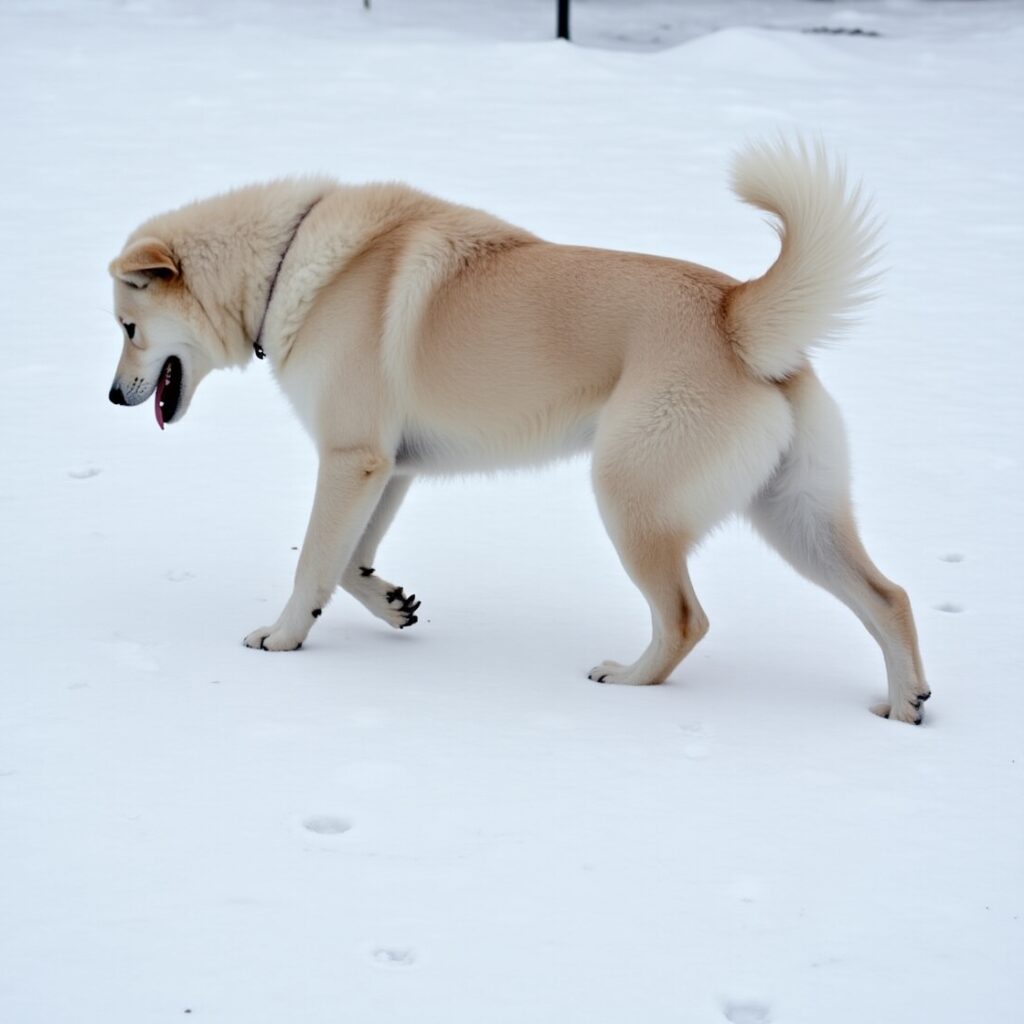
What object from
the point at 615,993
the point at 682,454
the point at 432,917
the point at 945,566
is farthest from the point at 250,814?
the point at 945,566

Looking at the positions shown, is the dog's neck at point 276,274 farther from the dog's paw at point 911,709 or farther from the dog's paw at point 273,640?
the dog's paw at point 911,709

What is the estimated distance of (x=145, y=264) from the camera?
11.4 ft

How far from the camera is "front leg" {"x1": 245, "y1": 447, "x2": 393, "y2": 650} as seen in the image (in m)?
3.43

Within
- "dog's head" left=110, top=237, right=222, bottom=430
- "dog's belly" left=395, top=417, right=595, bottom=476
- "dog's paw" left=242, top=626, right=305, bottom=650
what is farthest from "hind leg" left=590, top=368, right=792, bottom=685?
"dog's head" left=110, top=237, right=222, bottom=430

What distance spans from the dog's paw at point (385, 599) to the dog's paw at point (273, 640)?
0.86ft

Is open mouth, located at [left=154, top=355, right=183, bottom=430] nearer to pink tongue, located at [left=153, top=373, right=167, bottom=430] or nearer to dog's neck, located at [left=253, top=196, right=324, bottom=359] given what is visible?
pink tongue, located at [left=153, top=373, right=167, bottom=430]

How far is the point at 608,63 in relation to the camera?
416 inches

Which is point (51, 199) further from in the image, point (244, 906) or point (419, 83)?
point (244, 906)

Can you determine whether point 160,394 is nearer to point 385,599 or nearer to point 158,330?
point 158,330

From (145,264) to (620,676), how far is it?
156 centimetres

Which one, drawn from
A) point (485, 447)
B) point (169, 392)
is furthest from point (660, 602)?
point (169, 392)

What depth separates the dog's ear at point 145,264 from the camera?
3.49 meters

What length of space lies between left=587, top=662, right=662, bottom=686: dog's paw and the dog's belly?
53 centimetres

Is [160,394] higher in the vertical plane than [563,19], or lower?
lower
